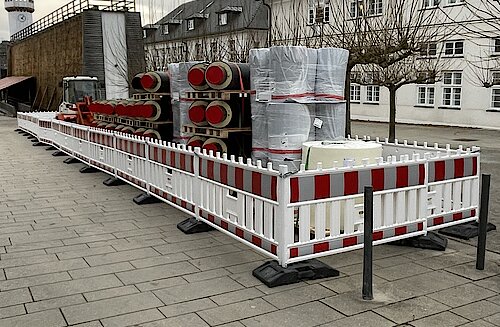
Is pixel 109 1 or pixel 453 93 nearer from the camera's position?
pixel 453 93

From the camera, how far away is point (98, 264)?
5859 mm

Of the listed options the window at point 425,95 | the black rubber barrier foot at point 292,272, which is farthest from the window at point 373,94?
the black rubber barrier foot at point 292,272

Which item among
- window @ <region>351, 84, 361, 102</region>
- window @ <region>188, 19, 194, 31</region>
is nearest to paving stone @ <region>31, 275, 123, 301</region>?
window @ <region>351, 84, 361, 102</region>

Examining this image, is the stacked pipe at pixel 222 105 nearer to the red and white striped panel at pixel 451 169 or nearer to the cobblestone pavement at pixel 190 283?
the cobblestone pavement at pixel 190 283

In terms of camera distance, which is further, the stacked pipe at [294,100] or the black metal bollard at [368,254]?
the stacked pipe at [294,100]

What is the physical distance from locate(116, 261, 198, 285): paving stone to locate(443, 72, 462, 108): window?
26.6m

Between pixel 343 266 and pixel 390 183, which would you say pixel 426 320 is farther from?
pixel 390 183

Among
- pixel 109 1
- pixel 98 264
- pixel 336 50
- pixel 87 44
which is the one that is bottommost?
pixel 98 264

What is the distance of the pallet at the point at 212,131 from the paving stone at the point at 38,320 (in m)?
4.48

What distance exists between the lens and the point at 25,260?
6.04m

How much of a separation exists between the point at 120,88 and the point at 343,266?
3293cm

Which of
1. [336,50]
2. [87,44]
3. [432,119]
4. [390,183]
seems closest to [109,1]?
[87,44]

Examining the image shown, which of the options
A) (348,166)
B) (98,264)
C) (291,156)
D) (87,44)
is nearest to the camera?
(348,166)

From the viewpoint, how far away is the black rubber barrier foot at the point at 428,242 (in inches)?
244
